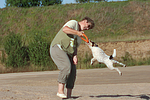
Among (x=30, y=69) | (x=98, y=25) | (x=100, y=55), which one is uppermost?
(x=98, y=25)

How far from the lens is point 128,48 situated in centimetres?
3145

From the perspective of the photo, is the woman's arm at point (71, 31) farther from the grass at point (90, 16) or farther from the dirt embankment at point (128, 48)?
the grass at point (90, 16)

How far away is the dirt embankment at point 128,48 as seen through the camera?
31.2m

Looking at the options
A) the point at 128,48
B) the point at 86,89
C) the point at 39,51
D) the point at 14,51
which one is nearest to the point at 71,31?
the point at 86,89

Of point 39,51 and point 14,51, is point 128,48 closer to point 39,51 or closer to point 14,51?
point 39,51

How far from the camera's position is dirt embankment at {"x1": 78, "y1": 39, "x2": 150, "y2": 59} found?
103ft

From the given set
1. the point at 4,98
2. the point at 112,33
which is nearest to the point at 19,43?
the point at 112,33

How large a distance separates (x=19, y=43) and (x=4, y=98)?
71.7 feet

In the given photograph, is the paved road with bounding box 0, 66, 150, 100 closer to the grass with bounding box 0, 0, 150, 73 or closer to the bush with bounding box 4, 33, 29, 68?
the bush with bounding box 4, 33, 29, 68

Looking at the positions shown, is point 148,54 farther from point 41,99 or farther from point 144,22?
point 41,99

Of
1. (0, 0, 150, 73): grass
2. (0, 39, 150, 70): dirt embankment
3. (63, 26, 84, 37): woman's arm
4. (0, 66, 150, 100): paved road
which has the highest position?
(0, 0, 150, 73): grass

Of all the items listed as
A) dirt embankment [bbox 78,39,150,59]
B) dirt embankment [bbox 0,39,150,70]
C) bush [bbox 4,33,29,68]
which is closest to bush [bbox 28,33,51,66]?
bush [bbox 4,33,29,68]

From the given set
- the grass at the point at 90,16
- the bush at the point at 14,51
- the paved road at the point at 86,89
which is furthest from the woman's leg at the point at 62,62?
the grass at the point at 90,16

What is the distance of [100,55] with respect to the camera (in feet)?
19.6
